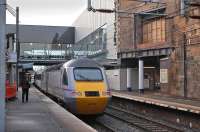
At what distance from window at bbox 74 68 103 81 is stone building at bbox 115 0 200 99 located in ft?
26.4

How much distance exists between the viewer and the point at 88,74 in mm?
22312

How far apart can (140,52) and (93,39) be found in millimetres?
29782

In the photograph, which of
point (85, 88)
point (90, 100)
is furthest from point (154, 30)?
point (90, 100)

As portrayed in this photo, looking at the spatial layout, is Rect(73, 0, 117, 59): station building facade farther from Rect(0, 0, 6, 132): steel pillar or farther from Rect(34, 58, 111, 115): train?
Rect(0, 0, 6, 132): steel pillar

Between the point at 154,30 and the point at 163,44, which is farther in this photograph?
the point at 154,30

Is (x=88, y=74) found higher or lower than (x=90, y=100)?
Result: higher

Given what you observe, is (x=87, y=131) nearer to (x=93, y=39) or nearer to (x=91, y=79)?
(x=91, y=79)

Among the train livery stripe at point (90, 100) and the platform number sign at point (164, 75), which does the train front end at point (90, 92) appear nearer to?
the train livery stripe at point (90, 100)

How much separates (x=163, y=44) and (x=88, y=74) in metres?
18.8

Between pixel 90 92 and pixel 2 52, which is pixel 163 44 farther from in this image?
pixel 2 52

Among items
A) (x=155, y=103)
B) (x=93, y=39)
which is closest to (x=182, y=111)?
(x=155, y=103)

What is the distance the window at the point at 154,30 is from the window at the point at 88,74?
19.8m

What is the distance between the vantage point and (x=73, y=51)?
294 feet

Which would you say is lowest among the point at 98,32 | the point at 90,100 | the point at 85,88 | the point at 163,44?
the point at 90,100
